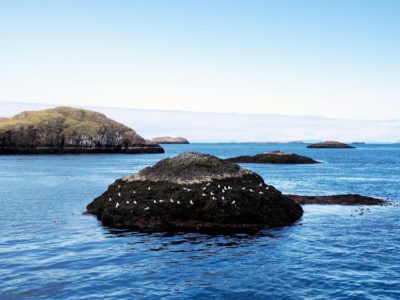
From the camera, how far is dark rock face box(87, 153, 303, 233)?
31.0 metres

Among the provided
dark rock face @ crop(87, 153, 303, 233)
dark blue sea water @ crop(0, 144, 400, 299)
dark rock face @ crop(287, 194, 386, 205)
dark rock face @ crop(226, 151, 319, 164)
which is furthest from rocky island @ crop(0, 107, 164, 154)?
dark rock face @ crop(87, 153, 303, 233)

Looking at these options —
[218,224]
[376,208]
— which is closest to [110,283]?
[218,224]

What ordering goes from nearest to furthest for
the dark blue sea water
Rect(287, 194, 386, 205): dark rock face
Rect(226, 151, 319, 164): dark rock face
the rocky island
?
the dark blue sea water
Rect(287, 194, 386, 205): dark rock face
Rect(226, 151, 319, 164): dark rock face
the rocky island

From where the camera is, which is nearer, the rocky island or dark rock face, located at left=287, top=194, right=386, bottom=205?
dark rock face, located at left=287, top=194, right=386, bottom=205

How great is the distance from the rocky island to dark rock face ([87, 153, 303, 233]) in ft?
445

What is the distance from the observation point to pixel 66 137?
16688cm

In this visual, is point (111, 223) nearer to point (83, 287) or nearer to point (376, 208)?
point (83, 287)

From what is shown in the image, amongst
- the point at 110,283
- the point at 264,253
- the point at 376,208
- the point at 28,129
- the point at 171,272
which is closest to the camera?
the point at 110,283

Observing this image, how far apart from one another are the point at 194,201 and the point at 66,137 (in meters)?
144

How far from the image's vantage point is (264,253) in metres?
23.8

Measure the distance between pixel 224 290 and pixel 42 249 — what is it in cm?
1180

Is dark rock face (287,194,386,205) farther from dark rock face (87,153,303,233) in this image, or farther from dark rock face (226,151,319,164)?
dark rock face (226,151,319,164)

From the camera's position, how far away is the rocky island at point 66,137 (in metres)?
162

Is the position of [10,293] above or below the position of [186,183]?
below
